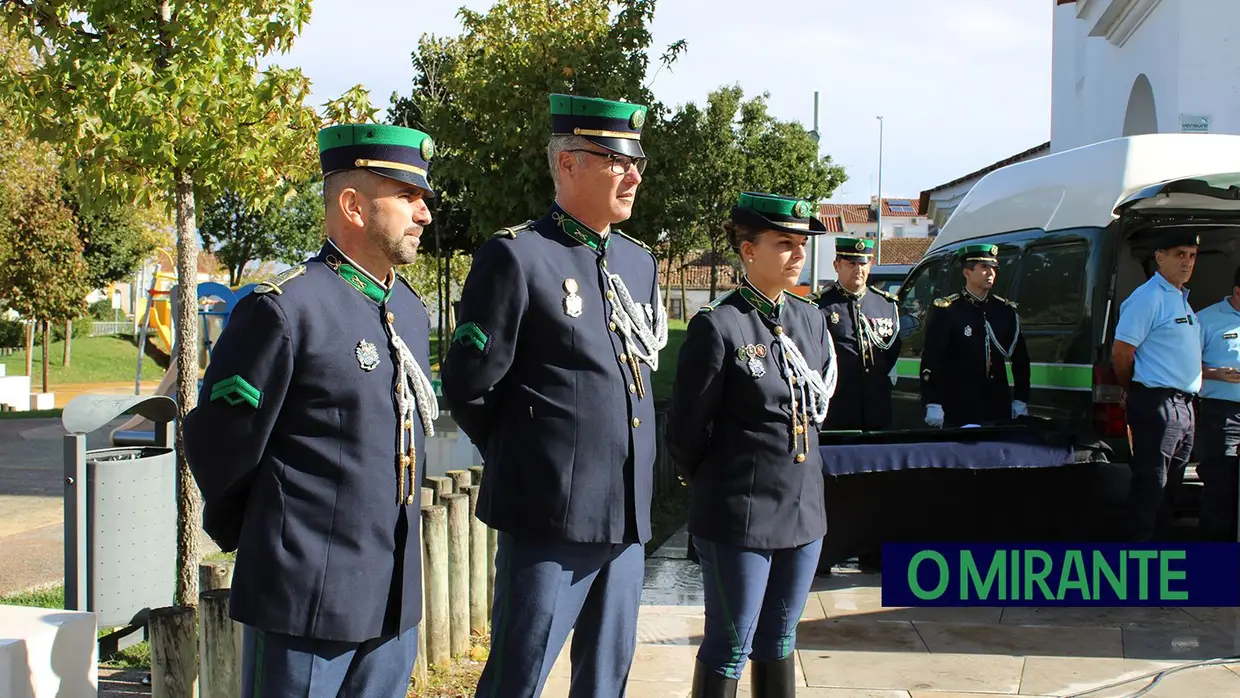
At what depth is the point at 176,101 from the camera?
18.2 feet

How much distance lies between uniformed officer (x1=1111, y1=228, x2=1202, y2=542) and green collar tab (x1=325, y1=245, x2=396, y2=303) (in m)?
4.95

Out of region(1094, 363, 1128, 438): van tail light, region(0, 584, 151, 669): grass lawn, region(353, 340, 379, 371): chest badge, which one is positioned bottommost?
region(0, 584, 151, 669): grass lawn

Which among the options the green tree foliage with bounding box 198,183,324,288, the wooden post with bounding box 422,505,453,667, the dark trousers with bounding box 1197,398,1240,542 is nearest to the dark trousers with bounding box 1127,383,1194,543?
the dark trousers with bounding box 1197,398,1240,542

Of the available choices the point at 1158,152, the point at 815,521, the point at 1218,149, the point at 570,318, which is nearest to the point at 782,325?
the point at 815,521

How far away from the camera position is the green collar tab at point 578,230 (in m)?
3.19

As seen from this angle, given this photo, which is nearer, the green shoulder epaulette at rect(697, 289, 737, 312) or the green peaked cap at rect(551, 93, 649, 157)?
the green peaked cap at rect(551, 93, 649, 157)

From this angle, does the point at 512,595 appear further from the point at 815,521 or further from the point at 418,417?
the point at 815,521

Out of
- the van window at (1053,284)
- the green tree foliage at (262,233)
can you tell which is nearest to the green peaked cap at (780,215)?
the van window at (1053,284)

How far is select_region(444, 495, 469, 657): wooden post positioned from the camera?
5.21 meters

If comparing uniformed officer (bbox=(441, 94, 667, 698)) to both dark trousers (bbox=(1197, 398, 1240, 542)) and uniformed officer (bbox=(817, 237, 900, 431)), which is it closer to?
dark trousers (bbox=(1197, 398, 1240, 542))

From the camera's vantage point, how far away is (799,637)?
585cm

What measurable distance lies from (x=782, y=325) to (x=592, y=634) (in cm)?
128

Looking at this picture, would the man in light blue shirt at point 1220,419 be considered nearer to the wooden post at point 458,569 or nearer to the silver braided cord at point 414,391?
the wooden post at point 458,569

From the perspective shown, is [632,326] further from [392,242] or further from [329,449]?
[329,449]
